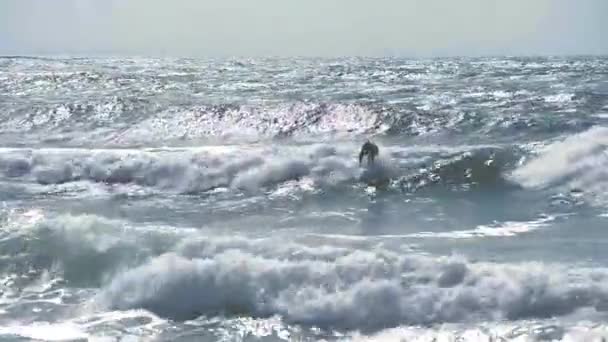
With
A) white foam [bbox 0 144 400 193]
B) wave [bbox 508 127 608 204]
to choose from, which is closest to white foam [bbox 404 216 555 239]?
wave [bbox 508 127 608 204]

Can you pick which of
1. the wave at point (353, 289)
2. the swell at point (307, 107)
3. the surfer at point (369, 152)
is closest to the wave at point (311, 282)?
the wave at point (353, 289)

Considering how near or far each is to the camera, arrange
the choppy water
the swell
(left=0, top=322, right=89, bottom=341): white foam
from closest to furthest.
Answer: (left=0, top=322, right=89, bottom=341): white foam < the choppy water < the swell

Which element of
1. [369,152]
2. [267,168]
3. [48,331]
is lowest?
[48,331]

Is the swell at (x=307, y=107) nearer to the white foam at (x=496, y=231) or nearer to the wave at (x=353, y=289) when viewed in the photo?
the white foam at (x=496, y=231)

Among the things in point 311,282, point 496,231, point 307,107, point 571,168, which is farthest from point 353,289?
point 307,107

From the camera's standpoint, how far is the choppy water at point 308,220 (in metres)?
7.97

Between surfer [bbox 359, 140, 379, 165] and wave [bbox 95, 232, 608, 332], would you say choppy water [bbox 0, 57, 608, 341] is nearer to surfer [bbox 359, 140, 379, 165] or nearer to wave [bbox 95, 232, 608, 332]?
wave [bbox 95, 232, 608, 332]

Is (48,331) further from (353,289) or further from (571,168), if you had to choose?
(571,168)

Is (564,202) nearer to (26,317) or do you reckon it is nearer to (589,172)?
(589,172)

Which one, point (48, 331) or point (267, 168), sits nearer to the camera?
point (48, 331)

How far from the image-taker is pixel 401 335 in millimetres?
7430

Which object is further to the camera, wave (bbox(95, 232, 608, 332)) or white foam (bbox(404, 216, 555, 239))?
white foam (bbox(404, 216, 555, 239))

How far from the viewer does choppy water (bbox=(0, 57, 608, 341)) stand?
7969 mm

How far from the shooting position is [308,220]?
12.8 meters
